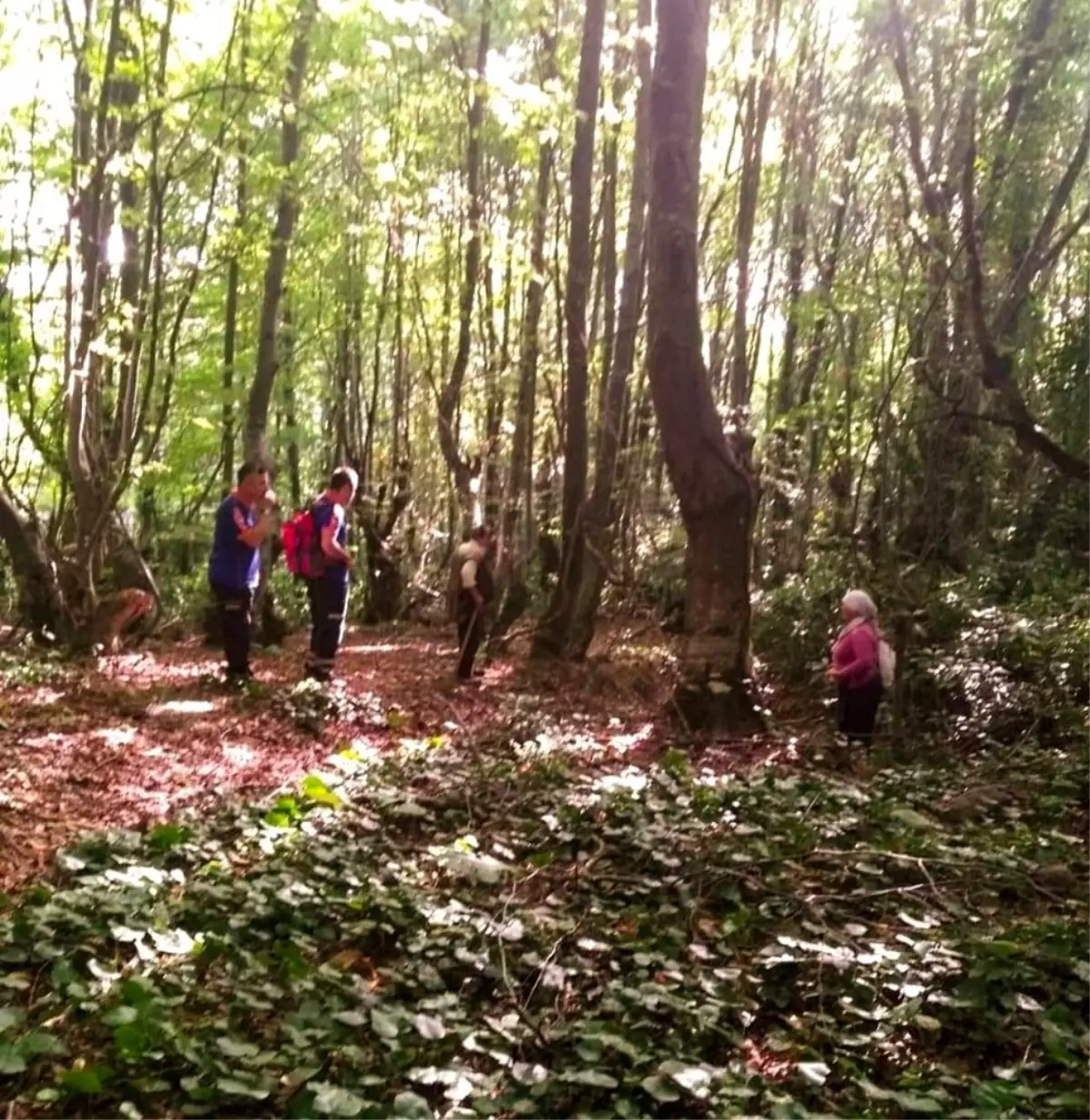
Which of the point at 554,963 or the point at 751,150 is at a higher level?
the point at 751,150

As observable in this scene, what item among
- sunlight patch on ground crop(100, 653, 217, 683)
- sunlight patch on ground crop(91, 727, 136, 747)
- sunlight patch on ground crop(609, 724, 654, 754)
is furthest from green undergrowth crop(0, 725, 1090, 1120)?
sunlight patch on ground crop(100, 653, 217, 683)

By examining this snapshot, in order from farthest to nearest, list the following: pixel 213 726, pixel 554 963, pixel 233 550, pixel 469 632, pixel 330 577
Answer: pixel 469 632, pixel 330 577, pixel 233 550, pixel 213 726, pixel 554 963

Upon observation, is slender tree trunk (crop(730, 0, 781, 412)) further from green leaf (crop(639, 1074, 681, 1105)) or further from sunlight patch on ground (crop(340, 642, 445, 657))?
green leaf (crop(639, 1074, 681, 1105))

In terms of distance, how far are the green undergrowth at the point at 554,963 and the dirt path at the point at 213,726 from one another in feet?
2.45

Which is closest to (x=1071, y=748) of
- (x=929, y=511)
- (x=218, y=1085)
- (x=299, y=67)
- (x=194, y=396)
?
(x=929, y=511)

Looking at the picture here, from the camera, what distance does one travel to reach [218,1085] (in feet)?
10.8

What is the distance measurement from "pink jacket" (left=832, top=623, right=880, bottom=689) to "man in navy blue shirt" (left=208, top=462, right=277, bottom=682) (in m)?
5.12

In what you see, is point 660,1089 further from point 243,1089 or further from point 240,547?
point 240,547

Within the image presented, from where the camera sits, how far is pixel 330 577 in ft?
33.8

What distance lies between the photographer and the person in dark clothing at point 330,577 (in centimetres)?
1018

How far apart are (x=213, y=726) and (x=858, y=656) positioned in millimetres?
5352

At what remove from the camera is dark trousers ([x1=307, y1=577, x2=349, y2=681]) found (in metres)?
10.3

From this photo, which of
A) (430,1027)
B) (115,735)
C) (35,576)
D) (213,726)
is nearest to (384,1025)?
(430,1027)

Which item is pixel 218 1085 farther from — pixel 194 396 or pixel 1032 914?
pixel 194 396
